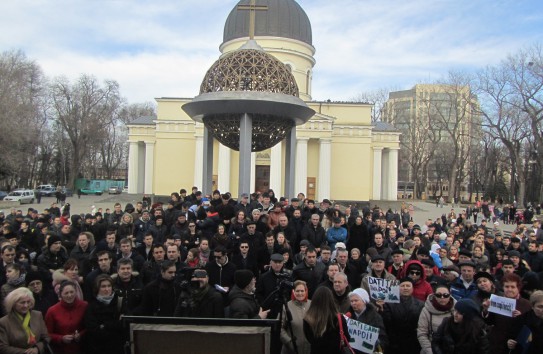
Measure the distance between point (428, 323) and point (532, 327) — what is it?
3.26 ft

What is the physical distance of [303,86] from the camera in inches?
1855

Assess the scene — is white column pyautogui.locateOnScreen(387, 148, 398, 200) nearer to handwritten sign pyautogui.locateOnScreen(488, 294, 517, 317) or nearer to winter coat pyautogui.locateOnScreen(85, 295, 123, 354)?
handwritten sign pyautogui.locateOnScreen(488, 294, 517, 317)

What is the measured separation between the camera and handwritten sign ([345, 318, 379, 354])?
14.5ft

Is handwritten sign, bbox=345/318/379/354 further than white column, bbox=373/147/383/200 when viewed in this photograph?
No

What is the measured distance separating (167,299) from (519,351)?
3869mm

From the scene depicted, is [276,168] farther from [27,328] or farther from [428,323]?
[27,328]

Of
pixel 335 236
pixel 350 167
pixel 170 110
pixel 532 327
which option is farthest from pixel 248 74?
pixel 170 110

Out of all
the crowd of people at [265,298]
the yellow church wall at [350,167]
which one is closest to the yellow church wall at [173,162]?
the yellow church wall at [350,167]

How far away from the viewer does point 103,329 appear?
5234 mm

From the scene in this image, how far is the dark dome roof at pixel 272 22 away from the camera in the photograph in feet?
142

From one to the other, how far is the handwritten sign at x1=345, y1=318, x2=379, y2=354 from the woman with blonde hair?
0.08 meters

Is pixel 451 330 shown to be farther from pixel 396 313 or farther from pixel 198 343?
pixel 198 343

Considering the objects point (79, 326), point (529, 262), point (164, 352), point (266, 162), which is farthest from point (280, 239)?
point (266, 162)

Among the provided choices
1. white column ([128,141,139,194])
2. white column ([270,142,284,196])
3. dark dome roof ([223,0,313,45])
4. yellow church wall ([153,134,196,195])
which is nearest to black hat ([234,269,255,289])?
white column ([270,142,284,196])
